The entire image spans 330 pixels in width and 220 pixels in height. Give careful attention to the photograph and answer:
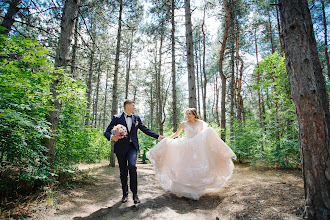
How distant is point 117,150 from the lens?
12.4 feet

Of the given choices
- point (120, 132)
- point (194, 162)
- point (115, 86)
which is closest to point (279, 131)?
point (194, 162)

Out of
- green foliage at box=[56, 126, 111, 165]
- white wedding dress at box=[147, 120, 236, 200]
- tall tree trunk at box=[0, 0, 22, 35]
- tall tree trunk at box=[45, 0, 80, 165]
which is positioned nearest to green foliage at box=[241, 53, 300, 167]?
white wedding dress at box=[147, 120, 236, 200]

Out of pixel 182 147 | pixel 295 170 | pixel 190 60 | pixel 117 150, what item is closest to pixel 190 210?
pixel 182 147

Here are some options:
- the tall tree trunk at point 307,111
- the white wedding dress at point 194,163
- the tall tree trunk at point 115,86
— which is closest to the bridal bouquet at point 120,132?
the white wedding dress at point 194,163

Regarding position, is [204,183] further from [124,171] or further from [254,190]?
[124,171]

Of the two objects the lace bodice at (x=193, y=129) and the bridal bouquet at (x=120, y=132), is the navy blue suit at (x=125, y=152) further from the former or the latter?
the lace bodice at (x=193, y=129)

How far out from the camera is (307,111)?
2.50 metres

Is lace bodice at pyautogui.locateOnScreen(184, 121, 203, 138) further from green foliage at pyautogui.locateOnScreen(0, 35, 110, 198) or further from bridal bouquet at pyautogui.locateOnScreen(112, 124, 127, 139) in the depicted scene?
Result: green foliage at pyautogui.locateOnScreen(0, 35, 110, 198)

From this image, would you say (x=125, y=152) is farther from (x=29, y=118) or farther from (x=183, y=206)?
(x=29, y=118)

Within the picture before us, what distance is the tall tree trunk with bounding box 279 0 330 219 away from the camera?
2.36m

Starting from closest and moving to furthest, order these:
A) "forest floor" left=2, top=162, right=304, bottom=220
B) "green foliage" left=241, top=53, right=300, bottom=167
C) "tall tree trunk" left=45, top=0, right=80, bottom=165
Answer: "forest floor" left=2, top=162, right=304, bottom=220, "tall tree trunk" left=45, top=0, right=80, bottom=165, "green foliage" left=241, top=53, right=300, bottom=167

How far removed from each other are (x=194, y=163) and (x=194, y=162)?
26 mm

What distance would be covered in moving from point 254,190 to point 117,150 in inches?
129

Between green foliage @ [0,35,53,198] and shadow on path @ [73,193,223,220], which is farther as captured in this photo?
shadow on path @ [73,193,223,220]
